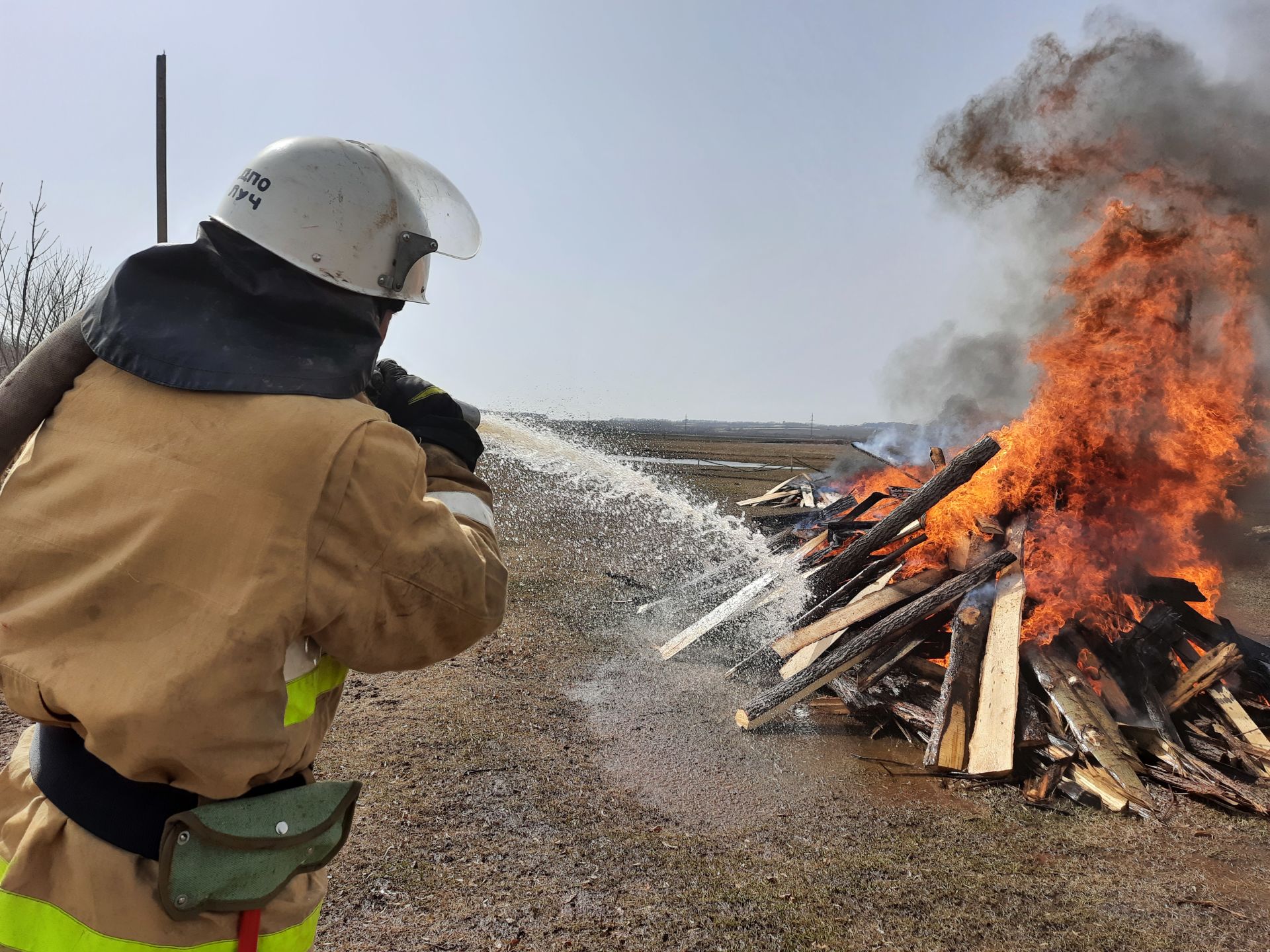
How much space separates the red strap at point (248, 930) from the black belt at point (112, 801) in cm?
21

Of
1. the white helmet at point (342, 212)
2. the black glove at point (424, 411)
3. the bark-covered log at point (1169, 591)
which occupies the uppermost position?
the white helmet at point (342, 212)

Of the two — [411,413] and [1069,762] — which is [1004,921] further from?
[411,413]

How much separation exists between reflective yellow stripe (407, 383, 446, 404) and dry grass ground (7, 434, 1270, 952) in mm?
2544

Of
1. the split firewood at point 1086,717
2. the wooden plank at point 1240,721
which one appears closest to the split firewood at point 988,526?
the split firewood at point 1086,717

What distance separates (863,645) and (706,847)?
249 cm

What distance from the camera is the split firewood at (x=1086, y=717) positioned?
498 cm

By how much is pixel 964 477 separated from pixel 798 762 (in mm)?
3153

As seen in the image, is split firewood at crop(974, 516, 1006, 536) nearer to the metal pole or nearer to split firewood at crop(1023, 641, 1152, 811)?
split firewood at crop(1023, 641, 1152, 811)

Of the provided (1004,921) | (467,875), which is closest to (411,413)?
(467,875)

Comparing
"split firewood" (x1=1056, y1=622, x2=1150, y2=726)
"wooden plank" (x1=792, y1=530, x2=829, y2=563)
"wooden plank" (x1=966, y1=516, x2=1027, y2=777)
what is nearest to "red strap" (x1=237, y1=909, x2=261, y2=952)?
"wooden plank" (x1=966, y1=516, x2=1027, y2=777)

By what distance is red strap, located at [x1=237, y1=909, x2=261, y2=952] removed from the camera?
4.90 feet

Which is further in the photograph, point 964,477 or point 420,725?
point 964,477

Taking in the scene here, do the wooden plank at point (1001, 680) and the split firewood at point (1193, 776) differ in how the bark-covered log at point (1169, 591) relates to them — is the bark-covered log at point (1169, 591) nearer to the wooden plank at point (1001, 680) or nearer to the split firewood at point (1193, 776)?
the wooden plank at point (1001, 680)

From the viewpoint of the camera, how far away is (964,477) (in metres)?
7.03
